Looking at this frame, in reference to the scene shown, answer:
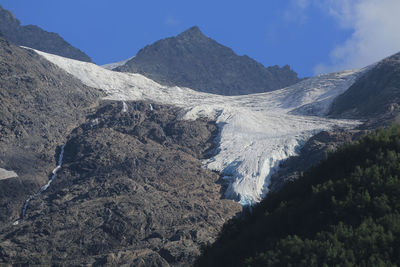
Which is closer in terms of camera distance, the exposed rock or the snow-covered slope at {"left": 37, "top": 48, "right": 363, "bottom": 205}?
the exposed rock

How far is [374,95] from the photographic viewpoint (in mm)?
105875

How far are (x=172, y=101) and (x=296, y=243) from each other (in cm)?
10294

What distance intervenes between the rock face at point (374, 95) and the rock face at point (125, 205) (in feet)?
100

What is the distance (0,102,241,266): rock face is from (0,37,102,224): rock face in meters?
3.04

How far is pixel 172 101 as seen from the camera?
125 meters

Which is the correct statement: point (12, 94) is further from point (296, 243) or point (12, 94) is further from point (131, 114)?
point (296, 243)

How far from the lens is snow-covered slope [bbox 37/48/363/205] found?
79.8 m

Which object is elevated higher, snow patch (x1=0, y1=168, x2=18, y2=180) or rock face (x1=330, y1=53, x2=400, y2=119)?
rock face (x1=330, y1=53, x2=400, y2=119)

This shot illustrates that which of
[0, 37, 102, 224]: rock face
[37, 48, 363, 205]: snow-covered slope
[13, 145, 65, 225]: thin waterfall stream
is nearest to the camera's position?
[13, 145, 65, 225]: thin waterfall stream

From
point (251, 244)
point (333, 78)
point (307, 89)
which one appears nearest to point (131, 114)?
point (307, 89)

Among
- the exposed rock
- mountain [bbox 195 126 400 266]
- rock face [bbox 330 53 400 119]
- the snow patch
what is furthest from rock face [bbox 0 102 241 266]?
rock face [bbox 330 53 400 119]

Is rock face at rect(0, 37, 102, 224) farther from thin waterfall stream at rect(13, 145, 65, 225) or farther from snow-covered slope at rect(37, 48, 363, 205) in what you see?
snow-covered slope at rect(37, 48, 363, 205)

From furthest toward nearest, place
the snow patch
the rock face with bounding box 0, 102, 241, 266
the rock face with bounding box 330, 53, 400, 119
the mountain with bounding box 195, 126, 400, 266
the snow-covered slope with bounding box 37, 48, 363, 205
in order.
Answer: the rock face with bounding box 330, 53, 400, 119 → the snow-covered slope with bounding box 37, 48, 363, 205 → the snow patch → the rock face with bounding box 0, 102, 241, 266 → the mountain with bounding box 195, 126, 400, 266

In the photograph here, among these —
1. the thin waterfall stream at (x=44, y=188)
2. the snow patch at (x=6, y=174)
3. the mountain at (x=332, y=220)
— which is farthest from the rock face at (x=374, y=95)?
the mountain at (x=332, y=220)
